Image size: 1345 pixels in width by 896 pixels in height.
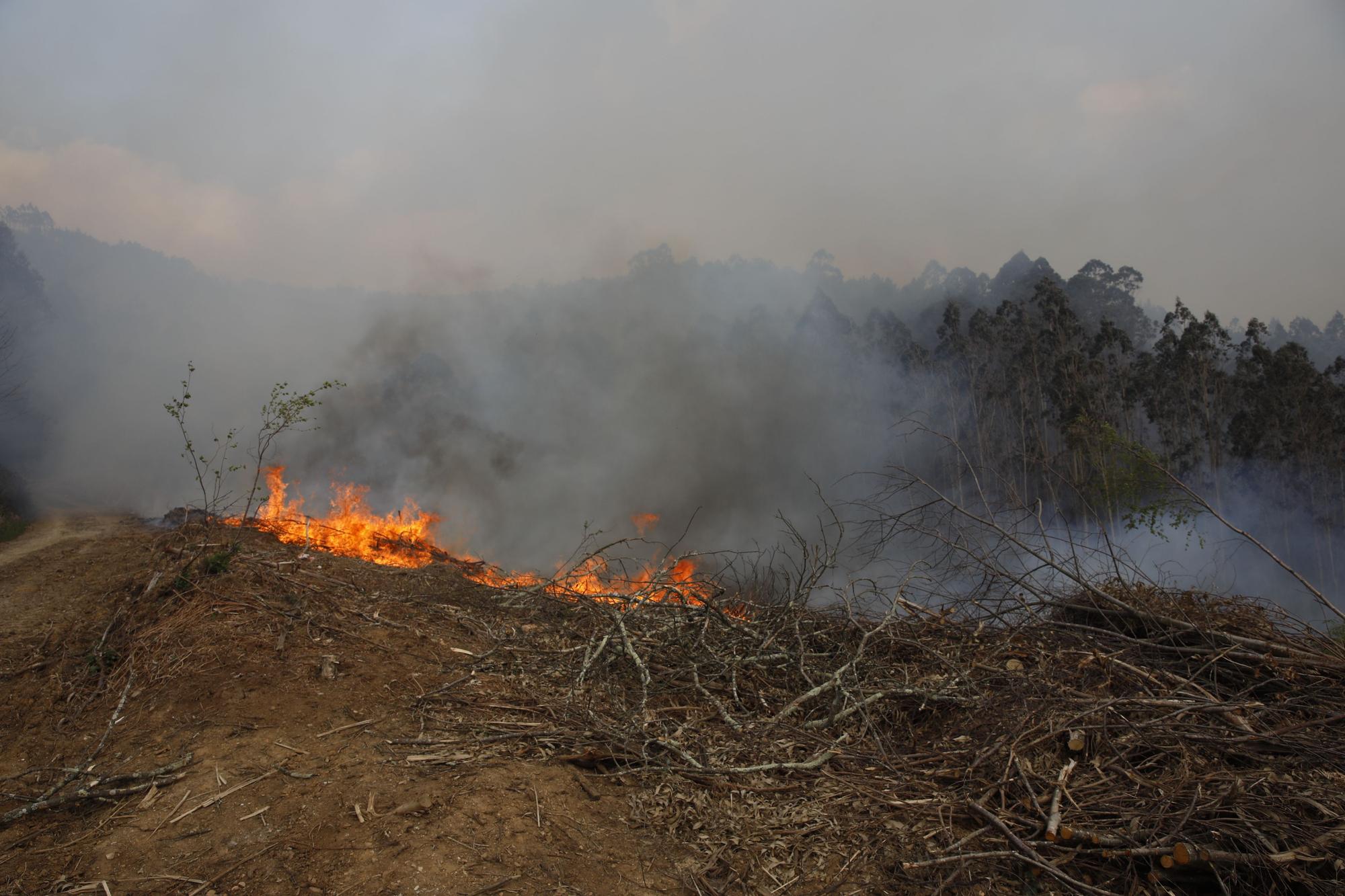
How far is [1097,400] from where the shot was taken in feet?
93.9

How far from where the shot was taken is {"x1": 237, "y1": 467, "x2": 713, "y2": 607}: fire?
6.43 meters

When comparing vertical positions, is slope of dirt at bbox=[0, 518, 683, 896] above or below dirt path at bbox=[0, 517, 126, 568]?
below

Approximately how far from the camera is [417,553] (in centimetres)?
1191

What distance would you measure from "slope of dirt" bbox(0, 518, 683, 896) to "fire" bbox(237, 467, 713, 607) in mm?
1225

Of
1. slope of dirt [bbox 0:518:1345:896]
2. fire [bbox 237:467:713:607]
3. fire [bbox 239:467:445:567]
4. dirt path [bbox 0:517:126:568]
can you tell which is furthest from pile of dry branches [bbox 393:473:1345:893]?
dirt path [bbox 0:517:126:568]

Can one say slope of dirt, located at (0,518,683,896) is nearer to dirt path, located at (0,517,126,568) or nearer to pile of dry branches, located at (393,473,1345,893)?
pile of dry branches, located at (393,473,1345,893)

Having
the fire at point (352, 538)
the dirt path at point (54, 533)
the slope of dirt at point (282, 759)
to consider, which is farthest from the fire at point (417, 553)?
the dirt path at point (54, 533)

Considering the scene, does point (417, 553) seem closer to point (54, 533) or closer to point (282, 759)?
point (282, 759)

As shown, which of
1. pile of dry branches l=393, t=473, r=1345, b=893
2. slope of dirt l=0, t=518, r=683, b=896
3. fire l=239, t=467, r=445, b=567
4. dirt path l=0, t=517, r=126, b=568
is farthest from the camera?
dirt path l=0, t=517, r=126, b=568

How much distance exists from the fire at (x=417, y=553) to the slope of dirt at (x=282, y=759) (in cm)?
122

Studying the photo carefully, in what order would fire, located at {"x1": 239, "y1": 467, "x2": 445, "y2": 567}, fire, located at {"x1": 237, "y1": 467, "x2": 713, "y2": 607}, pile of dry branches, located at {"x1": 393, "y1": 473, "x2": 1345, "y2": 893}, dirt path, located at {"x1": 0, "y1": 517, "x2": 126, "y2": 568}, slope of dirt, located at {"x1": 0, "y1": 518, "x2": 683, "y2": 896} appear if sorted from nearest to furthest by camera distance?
1. slope of dirt, located at {"x1": 0, "y1": 518, "x2": 683, "y2": 896}
2. pile of dry branches, located at {"x1": 393, "y1": 473, "x2": 1345, "y2": 893}
3. fire, located at {"x1": 237, "y1": 467, "x2": 713, "y2": 607}
4. fire, located at {"x1": 239, "y1": 467, "x2": 445, "y2": 567}
5. dirt path, located at {"x1": 0, "y1": 517, "x2": 126, "y2": 568}

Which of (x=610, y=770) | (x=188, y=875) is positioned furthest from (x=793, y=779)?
(x=188, y=875)

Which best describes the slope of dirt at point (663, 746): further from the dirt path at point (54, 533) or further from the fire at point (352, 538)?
the dirt path at point (54, 533)

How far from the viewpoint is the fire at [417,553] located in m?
6.43
